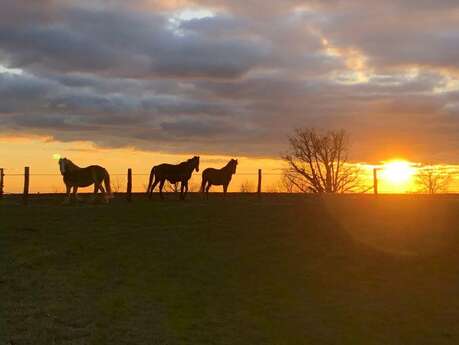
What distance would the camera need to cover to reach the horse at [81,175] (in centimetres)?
3048

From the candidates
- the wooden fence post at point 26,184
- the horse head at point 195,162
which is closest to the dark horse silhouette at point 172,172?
the horse head at point 195,162

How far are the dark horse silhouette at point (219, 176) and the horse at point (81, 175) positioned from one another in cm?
673

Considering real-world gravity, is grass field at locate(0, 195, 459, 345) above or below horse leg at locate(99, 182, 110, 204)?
below

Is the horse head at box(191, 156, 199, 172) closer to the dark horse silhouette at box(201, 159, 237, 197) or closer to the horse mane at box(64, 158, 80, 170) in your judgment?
the dark horse silhouette at box(201, 159, 237, 197)

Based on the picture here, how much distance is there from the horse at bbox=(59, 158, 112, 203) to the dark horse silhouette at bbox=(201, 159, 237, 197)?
22.1 feet

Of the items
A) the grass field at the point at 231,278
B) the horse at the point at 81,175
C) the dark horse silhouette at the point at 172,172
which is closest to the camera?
the grass field at the point at 231,278

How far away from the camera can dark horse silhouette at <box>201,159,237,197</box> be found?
35.8 meters

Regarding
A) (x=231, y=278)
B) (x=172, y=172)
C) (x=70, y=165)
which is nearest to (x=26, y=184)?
(x=70, y=165)

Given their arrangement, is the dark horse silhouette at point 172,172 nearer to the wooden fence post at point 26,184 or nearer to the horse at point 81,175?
the horse at point 81,175

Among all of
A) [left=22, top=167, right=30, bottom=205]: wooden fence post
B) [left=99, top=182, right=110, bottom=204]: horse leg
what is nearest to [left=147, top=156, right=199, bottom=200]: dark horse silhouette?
[left=99, top=182, right=110, bottom=204]: horse leg

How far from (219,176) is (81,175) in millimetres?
8464

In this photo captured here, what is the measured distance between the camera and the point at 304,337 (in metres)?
10.7

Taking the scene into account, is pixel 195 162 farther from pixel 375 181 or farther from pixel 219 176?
pixel 375 181

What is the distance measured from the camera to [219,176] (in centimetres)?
3591
